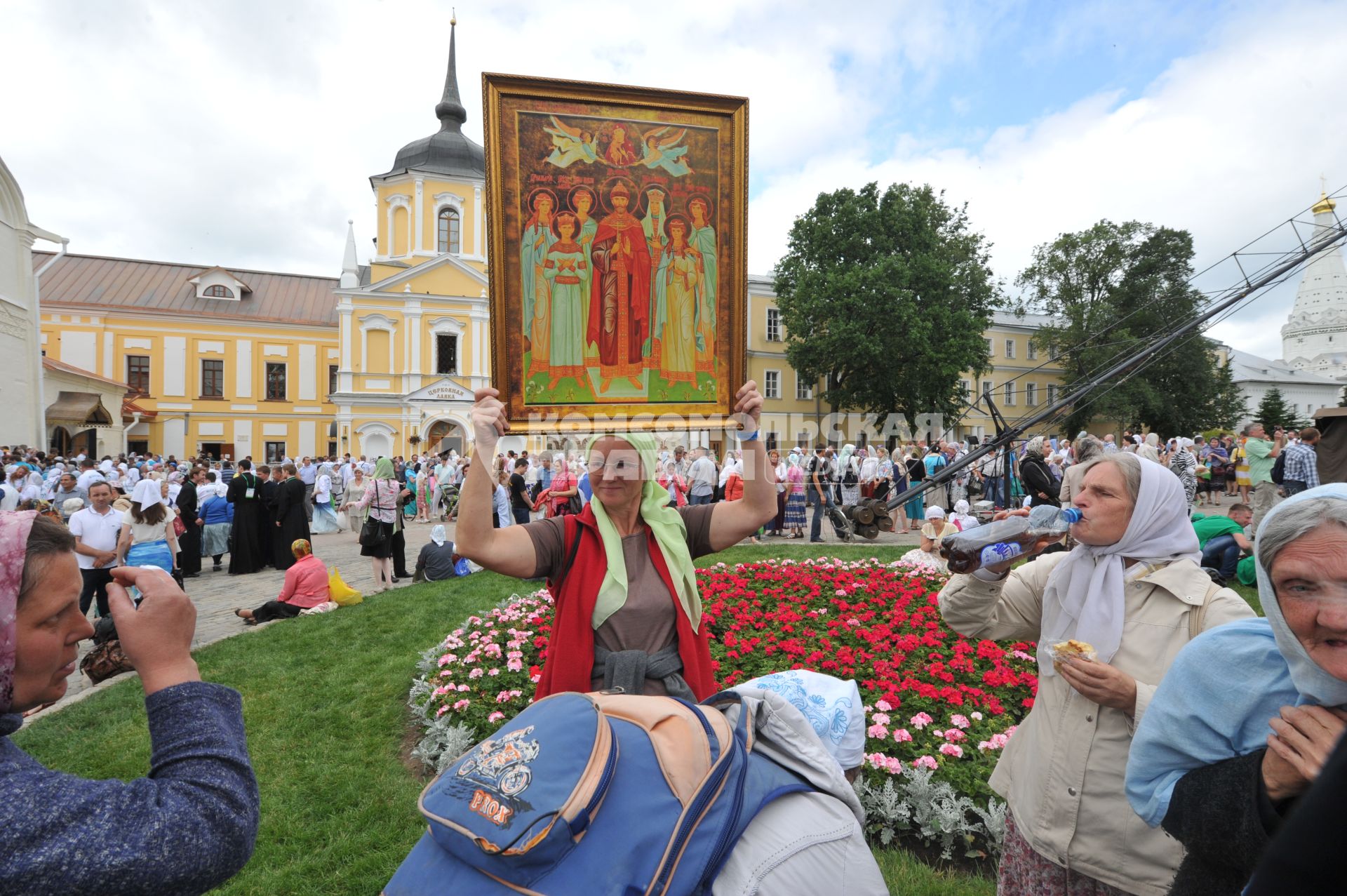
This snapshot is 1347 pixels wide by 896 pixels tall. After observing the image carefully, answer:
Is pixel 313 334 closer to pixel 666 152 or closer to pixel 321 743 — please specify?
pixel 321 743

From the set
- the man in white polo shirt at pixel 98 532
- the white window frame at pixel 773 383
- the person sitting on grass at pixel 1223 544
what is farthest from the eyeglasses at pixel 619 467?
the white window frame at pixel 773 383

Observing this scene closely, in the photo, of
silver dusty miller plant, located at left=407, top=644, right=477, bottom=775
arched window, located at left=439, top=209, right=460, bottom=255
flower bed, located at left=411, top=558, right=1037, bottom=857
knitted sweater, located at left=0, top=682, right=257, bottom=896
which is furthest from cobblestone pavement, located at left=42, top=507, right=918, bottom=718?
arched window, located at left=439, top=209, right=460, bottom=255

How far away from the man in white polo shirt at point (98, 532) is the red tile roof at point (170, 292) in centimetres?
4459

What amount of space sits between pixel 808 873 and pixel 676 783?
1.13ft

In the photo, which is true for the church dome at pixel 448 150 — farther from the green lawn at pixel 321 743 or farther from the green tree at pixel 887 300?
the green lawn at pixel 321 743

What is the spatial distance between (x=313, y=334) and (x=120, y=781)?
5401 cm

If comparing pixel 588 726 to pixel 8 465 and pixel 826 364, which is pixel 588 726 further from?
pixel 826 364

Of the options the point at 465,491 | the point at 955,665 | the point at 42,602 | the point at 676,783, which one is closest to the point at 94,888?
the point at 42,602

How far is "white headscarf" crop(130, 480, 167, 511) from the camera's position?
32.4 feet

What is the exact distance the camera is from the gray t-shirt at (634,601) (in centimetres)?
255

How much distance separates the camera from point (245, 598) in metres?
10.8

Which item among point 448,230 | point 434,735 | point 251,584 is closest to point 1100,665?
point 434,735

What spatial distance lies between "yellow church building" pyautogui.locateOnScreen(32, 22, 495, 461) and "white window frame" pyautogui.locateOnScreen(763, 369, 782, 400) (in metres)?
18.7

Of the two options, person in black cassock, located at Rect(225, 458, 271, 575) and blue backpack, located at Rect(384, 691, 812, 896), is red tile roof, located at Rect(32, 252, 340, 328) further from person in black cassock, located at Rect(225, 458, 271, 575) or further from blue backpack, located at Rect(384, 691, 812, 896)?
blue backpack, located at Rect(384, 691, 812, 896)
